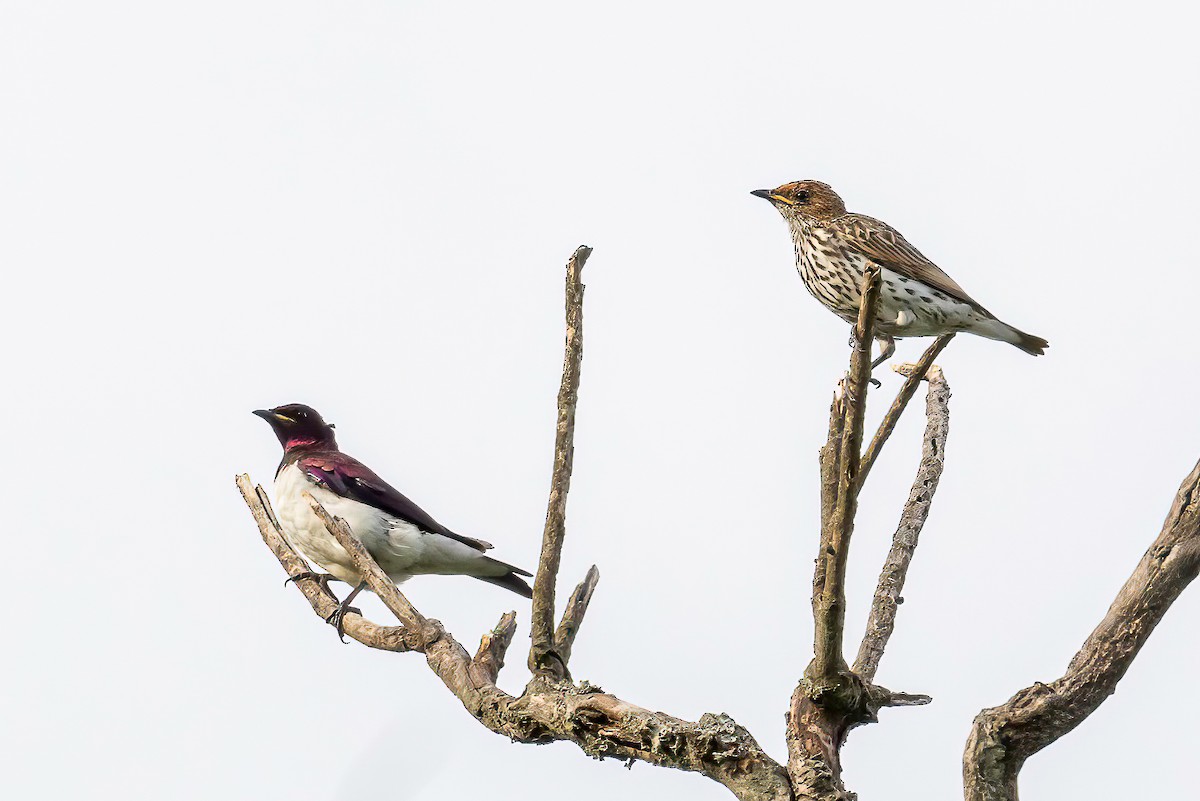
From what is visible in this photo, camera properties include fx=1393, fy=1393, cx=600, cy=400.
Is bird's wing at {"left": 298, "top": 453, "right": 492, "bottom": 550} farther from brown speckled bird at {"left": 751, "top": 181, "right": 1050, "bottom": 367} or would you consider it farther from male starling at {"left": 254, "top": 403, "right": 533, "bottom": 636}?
brown speckled bird at {"left": 751, "top": 181, "right": 1050, "bottom": 367}

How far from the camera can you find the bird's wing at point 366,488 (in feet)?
34.2

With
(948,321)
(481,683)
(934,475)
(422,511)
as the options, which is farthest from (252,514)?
(948,321)

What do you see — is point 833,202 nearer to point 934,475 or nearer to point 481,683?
point 934,475

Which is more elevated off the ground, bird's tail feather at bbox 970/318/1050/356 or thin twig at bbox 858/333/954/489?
bird's tail feather at bbox 970/318/1050/356

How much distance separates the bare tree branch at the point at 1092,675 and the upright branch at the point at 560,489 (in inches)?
75.1

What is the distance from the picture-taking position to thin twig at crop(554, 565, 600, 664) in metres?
6.57

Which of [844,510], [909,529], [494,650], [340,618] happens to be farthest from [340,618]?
[844,510]

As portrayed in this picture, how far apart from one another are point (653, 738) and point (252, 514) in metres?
4.44

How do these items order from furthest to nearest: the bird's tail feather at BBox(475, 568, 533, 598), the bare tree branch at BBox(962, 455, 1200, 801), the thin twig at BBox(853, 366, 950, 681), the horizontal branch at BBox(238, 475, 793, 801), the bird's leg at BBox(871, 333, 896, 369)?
the bird's tail feather at BBox(475, 568, 533, 598) < the bird's leg at BBox(871, 333, 896, 369) < the thin twig at BBox(853, 366, 950, 681) < the horizontal branch at BBox(238, 475, 793, 801) < the bare tree branch at BBox(962, 455, 1200, 801)

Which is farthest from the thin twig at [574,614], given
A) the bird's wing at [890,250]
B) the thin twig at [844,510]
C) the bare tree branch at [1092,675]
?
the bird's wing at [890,250]

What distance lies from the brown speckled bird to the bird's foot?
412 centimetres

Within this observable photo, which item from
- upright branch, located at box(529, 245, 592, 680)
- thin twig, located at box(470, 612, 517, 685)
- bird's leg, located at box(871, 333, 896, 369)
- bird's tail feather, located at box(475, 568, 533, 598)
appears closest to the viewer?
upright branch, located at box(529, 245, 592, 680)

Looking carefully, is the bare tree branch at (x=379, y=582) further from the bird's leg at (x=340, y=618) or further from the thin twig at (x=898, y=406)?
the thin twig at (x=898, y=406)

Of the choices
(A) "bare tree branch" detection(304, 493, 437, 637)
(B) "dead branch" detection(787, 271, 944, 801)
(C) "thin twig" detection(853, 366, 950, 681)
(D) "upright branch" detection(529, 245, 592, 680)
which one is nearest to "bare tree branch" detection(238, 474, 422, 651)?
(A) "bare tree branch" detection(304, 493, 437, 637)
